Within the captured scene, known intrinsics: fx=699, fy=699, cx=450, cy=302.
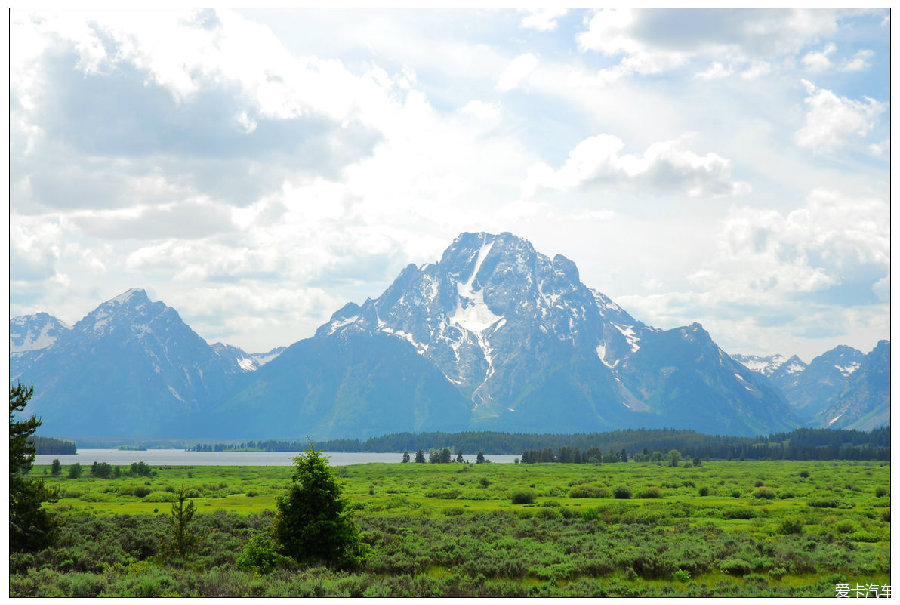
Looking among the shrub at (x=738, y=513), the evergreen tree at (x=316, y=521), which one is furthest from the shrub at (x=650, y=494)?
the evergreen tree at (x=316, y=521)

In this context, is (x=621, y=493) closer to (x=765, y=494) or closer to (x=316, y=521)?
(x=765, y=494)

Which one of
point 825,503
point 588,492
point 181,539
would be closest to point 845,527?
point 825,503

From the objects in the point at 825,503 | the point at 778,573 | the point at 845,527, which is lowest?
the point at 825,503

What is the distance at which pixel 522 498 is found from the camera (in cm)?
9169

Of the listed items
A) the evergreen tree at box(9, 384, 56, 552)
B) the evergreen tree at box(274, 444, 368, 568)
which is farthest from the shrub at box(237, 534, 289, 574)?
the evergreen tree at box(9, 384, 56, 552)

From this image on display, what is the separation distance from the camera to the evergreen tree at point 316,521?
3366 cm

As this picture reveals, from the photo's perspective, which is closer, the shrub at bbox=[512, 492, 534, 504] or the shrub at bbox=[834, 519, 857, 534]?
the shrub at bbox=[834, 519, 857, 534]

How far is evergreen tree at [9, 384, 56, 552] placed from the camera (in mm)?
34219

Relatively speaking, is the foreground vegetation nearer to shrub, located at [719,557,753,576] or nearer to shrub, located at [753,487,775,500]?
shrub, located at [719,557,753,576]

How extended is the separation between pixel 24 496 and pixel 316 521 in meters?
15.0

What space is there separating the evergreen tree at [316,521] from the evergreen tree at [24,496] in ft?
39.6

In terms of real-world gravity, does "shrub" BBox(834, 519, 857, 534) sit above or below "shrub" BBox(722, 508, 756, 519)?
above

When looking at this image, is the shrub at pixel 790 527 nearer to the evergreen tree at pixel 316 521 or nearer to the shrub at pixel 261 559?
the evergreen tree at pixel 316 521

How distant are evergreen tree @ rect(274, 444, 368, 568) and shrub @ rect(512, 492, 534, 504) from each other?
2331 inches
